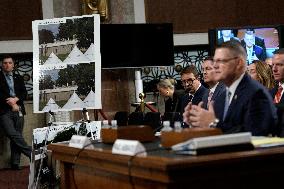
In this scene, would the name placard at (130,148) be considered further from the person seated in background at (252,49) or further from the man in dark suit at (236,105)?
the person seated in background at (252,49)

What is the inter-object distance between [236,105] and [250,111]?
6.2 inches

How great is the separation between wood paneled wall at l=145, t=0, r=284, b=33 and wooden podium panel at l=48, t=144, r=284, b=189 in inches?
298

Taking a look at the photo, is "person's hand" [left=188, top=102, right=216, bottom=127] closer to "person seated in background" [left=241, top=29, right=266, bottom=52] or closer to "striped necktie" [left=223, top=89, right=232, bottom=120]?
"striped necktie" [left=223, top=89, right=232, bottom=120]

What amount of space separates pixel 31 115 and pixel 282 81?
215 inches

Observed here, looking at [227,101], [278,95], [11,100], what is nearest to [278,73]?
[278,95]

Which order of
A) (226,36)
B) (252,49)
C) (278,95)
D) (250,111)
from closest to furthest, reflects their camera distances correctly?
(250,111) → (278,95) → (226,36) → (252,49)

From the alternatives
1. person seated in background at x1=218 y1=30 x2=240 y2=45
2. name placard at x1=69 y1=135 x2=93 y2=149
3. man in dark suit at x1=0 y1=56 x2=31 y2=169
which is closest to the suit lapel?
name placard at x1=69 y1=135 x2=93 y2=149

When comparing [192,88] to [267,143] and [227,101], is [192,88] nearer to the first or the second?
[227,101]

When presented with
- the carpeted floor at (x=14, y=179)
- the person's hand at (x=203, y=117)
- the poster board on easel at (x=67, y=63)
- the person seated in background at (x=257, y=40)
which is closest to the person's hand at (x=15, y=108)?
the carpeted floor at (x=14, y=179)

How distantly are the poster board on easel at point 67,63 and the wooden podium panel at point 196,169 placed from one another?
2.87 metres

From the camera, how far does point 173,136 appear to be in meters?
2.83

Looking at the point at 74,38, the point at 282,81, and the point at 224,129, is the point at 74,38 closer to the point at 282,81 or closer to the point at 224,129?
the point at 282,81

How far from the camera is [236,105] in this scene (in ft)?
11.7

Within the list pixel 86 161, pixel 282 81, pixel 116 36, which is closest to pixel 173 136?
pixel 86 161
